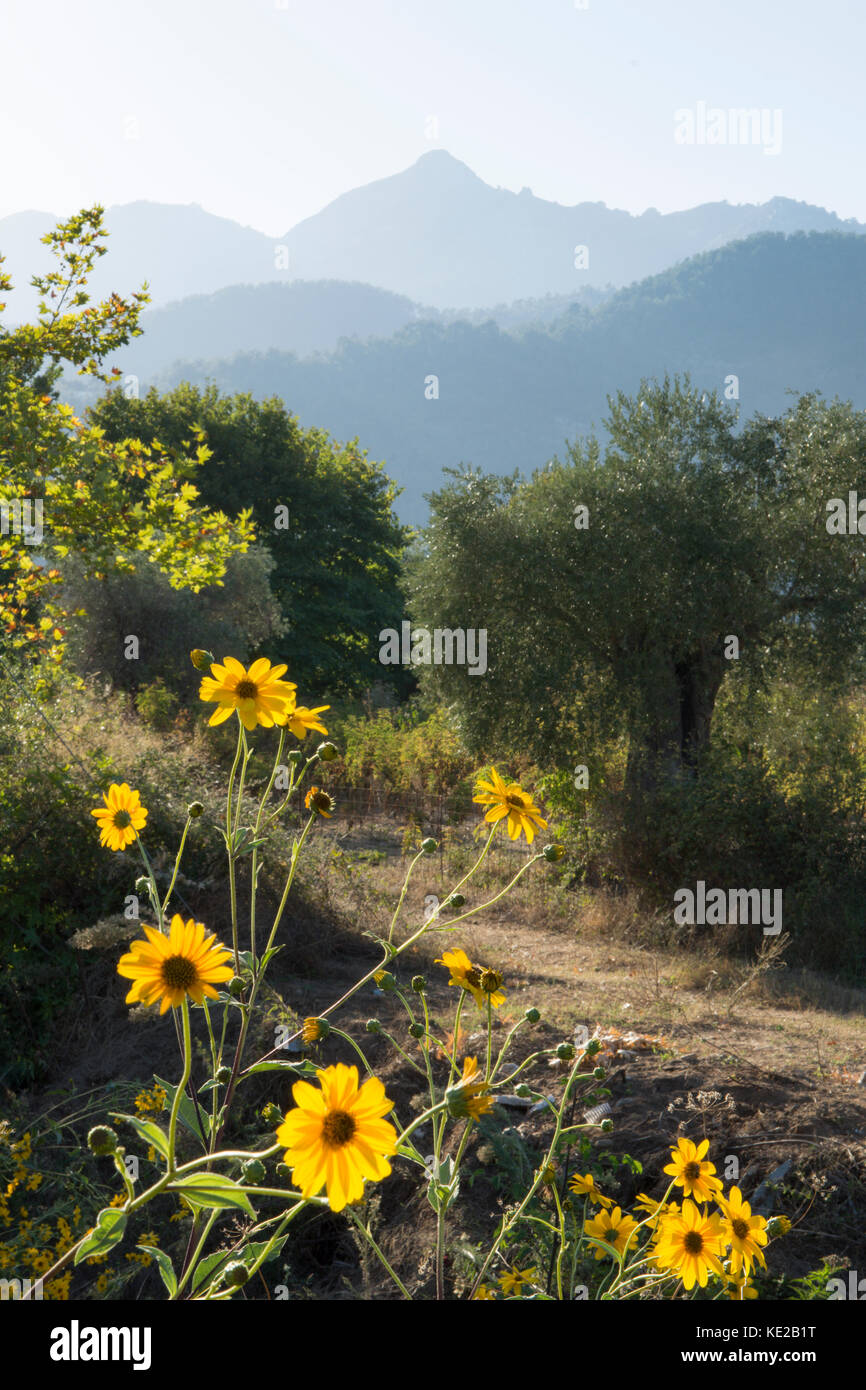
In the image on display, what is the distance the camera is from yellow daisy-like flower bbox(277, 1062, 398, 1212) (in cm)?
92

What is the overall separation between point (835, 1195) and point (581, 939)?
5.64 meters

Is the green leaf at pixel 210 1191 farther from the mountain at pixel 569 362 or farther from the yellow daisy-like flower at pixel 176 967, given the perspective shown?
the mountain at pixel 569 362

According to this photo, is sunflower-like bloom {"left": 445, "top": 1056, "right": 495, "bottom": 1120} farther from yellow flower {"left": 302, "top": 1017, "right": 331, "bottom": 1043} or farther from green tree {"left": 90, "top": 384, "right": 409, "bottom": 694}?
green tree {"left": 90, "top": 384, "right": 409, "bottom": 694}

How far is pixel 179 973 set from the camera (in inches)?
43.9

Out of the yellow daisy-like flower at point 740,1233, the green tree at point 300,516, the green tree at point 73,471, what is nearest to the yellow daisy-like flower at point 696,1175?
the yellow daisy-like flower at point 740,1233

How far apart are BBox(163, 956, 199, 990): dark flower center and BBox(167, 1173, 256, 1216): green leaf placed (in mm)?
236

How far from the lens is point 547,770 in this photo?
1073cm

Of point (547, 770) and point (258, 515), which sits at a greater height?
point (258, 515)

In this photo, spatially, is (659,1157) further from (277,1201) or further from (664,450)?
(664,450)

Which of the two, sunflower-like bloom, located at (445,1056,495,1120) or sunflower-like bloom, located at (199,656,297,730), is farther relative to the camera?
sunflower-like bloom, located at (199,656,297,730)

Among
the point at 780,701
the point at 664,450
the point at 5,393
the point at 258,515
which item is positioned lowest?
the point at 780,701

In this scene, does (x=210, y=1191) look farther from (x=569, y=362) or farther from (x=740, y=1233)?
(x=569, y=362)

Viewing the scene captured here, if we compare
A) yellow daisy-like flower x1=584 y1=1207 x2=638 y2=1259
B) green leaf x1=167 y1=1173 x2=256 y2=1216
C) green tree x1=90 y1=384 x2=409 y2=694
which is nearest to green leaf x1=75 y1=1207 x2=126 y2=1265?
green leaf x1=167 y1=1173 x2=256 y2=1216

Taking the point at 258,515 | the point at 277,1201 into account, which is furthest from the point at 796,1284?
the point at 258,515
